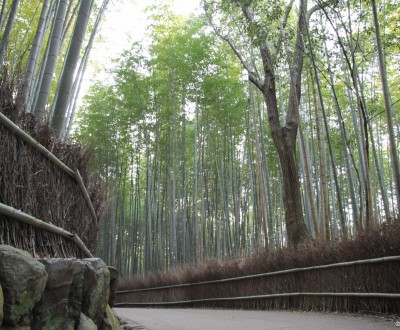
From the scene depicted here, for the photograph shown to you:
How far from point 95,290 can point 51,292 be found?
0.42 metres

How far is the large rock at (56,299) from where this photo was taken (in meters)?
1.56

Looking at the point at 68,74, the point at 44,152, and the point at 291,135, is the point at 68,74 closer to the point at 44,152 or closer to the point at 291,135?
the point at 44,152

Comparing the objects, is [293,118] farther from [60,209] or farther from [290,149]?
[60,209]

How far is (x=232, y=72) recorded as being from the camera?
10703mm

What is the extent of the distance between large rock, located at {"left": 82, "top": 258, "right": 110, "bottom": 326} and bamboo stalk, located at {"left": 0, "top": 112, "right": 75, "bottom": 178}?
681mm

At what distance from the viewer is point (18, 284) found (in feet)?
4.52

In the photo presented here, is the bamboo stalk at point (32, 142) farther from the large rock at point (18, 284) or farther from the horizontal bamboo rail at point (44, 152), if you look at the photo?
the large rock at point (18, 284)

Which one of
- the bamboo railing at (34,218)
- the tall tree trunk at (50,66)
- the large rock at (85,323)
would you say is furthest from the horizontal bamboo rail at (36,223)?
the tall tree trunk at (50,66)

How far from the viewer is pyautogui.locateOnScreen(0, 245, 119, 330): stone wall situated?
4.47ft

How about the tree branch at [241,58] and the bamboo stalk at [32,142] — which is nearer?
the bamboo stalk at [32,142]

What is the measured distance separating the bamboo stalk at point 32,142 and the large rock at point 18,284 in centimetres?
72

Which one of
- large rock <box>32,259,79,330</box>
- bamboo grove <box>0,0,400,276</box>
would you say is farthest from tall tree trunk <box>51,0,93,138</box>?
bamboo grove <box>0,0,400,276</box>

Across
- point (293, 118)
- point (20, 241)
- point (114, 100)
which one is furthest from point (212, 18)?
point (20, 241)

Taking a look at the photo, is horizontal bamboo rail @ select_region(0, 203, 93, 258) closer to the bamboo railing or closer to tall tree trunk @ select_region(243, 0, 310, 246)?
the bamboo railing
